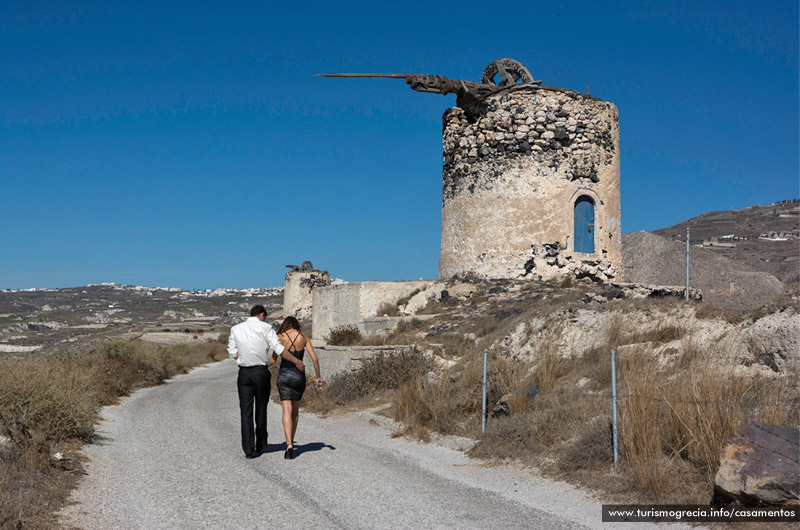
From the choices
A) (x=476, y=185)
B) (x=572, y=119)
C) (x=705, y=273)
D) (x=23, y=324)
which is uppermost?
(x=572, y=119)

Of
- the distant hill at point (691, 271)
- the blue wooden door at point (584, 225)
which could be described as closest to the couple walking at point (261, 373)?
the blue wooden door at point (584, 225)

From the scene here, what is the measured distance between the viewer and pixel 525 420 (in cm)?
787

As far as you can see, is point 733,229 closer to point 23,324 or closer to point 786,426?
point 786,426

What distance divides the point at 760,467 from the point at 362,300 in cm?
1118

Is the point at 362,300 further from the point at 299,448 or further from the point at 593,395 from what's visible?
the point at 593,395

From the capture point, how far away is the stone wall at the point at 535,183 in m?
16.0

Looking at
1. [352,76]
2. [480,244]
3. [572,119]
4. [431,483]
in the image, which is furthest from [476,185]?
[431,483]

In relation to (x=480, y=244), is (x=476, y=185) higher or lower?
higher

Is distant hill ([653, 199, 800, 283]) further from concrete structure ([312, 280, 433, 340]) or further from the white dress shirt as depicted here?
the white dress shirt

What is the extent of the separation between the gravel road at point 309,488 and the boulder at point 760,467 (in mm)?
772

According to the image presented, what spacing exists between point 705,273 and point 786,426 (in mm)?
17543

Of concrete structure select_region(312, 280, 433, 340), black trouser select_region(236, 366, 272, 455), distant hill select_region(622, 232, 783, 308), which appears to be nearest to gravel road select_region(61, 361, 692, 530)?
black trouser select_region(236, 366, 272, 455)

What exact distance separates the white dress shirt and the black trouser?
0.35 ft

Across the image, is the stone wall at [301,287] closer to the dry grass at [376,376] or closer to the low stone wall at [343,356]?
the low stone wall at [343,356]
